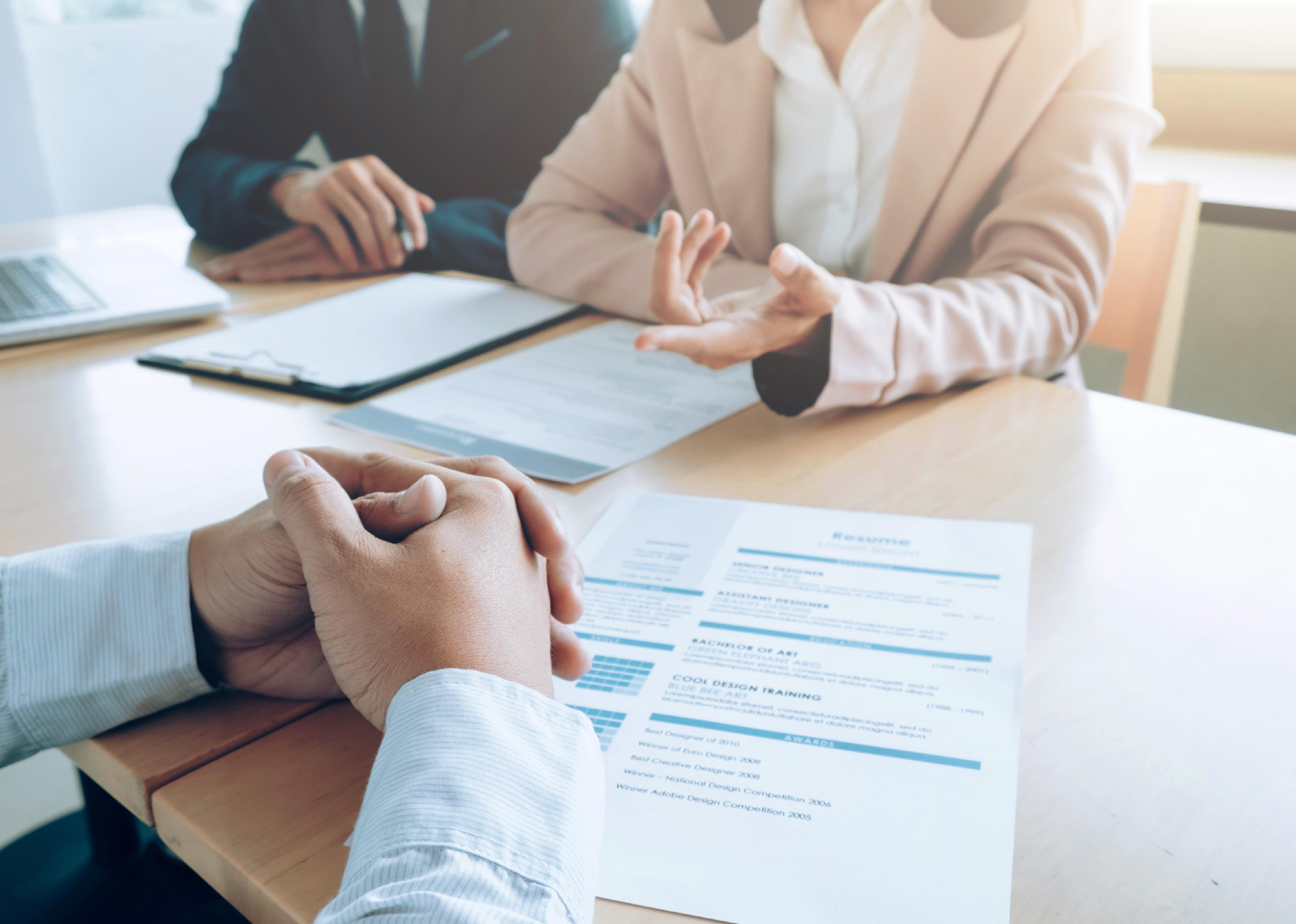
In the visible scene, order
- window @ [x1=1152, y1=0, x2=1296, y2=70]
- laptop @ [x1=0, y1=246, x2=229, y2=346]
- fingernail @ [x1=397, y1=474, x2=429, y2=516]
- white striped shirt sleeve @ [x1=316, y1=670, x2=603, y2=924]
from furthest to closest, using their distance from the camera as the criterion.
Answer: window @ [x1=1152, y1=0, x2=1296, y2=70] → laptop @ [x1=0, y1=246, x2=229, y2=346] → fingernail @ [x1=397, y1=474, x2=429, y2=516] → white striped shirt sleeve @ [x1=316, y1=670, x2=603, y2=924]

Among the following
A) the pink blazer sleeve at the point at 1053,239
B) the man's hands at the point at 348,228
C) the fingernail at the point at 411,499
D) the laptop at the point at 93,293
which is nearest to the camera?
the fingernail at the point at 411,499

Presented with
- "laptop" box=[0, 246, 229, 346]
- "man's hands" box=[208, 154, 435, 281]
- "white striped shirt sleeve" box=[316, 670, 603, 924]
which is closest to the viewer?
"white striped shirt sleeve" box=[316, 670, 603, 924]

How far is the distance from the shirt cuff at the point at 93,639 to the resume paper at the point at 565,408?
270 millimetres

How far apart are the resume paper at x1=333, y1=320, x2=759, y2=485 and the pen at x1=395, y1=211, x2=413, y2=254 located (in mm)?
395

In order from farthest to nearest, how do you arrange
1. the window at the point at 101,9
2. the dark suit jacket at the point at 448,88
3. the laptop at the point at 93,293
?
the window at the point at 101,9 < the dark suit jacket at the point at 448,88 < the laptop at the point at 93,293

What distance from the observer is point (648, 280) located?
1017 millimetres

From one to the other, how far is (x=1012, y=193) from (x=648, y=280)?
37cm

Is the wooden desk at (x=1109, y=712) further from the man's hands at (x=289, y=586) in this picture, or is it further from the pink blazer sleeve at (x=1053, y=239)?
the pink blazer sleeve at (x=1053, y=239)

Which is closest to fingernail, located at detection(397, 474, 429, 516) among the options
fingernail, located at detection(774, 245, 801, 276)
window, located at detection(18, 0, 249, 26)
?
fingernail, located at detection(774, 245, 801, 276)

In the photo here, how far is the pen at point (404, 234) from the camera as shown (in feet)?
4.13

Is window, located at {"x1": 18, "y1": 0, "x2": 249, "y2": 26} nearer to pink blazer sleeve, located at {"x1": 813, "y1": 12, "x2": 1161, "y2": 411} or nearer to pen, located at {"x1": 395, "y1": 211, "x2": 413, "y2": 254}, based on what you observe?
pen, located at {"x1": 395, "y1": 211, "x2": 413, "y2": 254}

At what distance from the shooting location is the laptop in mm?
1018

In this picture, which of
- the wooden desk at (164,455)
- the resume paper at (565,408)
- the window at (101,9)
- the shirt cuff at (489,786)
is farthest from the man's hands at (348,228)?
the window at (101,9)

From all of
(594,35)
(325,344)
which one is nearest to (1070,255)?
(325,344)
